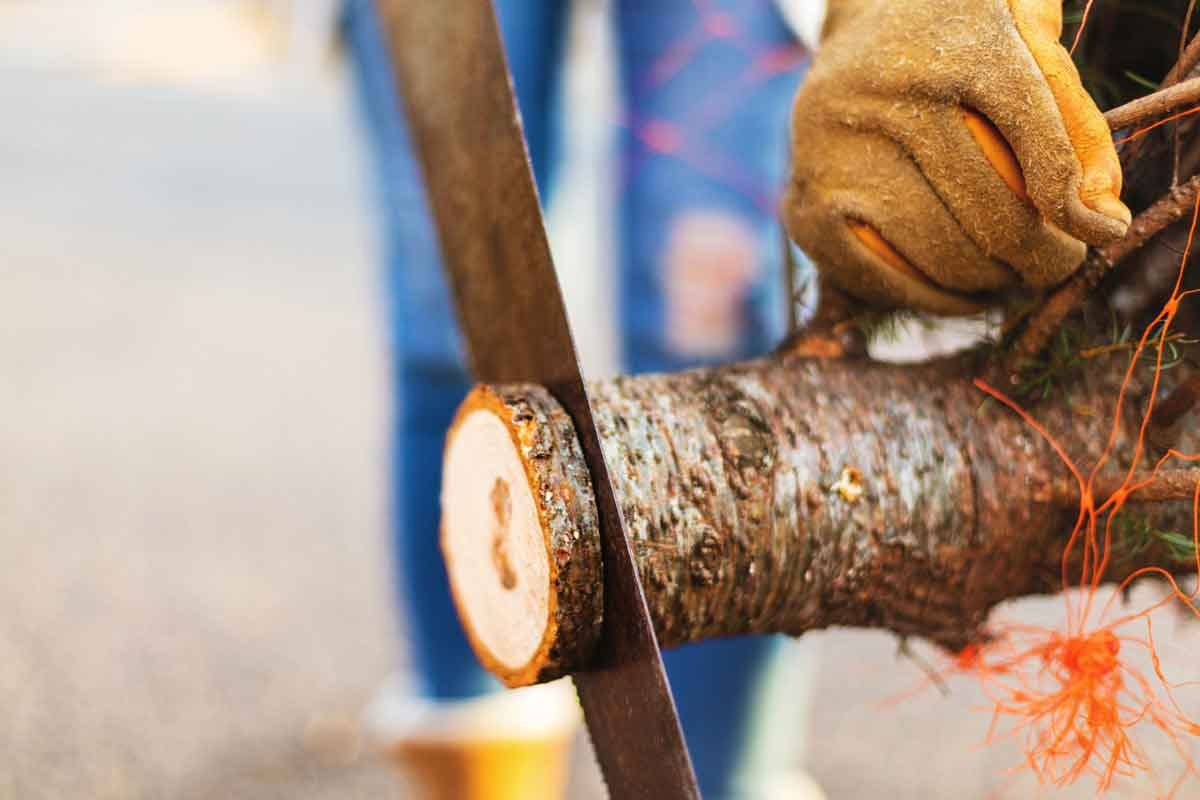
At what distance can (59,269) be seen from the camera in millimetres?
2600

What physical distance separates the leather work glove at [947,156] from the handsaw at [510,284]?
13cm

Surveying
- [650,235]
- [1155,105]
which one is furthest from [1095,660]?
[650,235]

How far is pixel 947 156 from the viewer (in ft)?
1.43

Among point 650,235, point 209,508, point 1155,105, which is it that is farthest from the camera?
point 209,508

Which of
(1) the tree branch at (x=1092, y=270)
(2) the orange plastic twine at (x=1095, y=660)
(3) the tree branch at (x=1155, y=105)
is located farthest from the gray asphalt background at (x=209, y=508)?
(3) the tree branch at (x=1155, y=105)

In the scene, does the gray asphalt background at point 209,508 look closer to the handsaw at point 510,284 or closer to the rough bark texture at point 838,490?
the rough bark texture at point 838,490

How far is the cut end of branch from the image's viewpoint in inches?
17.5

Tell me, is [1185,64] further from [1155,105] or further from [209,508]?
[209,508]

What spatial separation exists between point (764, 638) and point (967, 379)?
0.51 m

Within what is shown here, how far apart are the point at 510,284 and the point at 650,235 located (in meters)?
0.53

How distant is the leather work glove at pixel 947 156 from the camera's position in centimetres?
39

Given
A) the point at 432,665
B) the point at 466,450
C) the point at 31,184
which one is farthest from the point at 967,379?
the point at 31,184

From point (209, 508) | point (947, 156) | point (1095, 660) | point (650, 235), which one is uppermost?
point (947, 156)

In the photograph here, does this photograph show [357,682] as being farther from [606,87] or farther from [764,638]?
[606,87]
